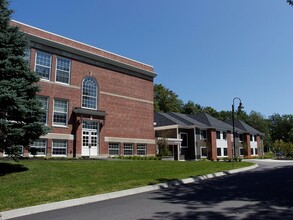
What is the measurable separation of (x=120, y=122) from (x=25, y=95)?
19.7 meters

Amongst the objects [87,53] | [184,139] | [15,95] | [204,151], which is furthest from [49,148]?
[204,151]

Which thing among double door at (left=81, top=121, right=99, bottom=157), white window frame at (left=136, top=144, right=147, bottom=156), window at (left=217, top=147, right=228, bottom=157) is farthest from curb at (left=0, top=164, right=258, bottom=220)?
window at (left=217, top=147, right=228, bottom=157)

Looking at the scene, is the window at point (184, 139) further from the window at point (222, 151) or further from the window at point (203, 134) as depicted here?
the window at point (222, 151)

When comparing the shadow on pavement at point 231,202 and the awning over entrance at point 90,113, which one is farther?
the awning over entrance at point 90,113

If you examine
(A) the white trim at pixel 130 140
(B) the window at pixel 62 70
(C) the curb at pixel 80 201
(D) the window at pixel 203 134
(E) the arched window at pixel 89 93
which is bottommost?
(C) the curb at pixel 80 201

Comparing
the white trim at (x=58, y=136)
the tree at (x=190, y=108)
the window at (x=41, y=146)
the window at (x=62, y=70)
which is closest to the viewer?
the window at (x=41, y=146)

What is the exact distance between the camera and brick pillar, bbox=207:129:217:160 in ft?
166

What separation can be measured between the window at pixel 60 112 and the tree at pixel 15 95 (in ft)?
43.4

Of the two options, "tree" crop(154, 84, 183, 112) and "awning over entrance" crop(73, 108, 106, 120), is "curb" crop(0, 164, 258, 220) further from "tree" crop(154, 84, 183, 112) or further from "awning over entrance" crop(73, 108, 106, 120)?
"tree" crop(154, 84, 183, 112)

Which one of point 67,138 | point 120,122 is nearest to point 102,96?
point 120,122

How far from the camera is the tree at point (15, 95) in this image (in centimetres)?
1450

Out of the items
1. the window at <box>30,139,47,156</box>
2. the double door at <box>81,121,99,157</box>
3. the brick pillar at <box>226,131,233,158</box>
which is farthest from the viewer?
the brick pillar at <box>226,131,233,158</box>

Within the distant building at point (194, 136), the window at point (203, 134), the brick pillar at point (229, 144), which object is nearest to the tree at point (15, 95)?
the distant building at point (194, 136)

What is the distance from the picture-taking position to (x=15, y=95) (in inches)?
565
